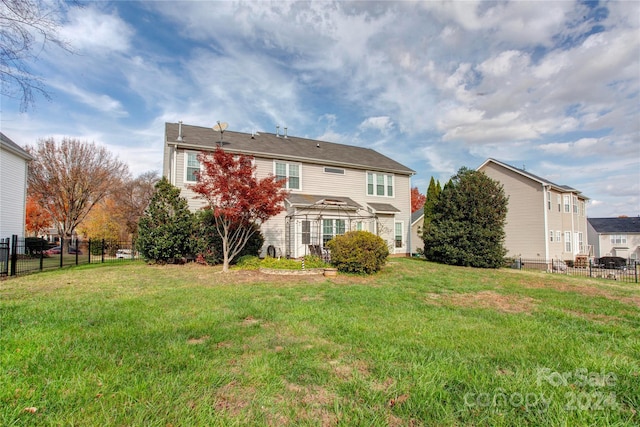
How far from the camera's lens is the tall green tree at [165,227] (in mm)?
12570

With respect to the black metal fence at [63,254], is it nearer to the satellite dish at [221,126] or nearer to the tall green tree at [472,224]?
the satellite dish at [221,126]

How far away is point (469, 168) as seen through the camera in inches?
651

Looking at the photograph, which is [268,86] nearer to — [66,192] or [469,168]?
[469,168]

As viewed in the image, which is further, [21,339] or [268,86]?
[268,86]

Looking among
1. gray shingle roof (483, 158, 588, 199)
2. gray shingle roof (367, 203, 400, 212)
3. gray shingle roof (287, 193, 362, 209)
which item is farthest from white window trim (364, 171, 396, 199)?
gray shingle roof (483, 158, 588, 199)

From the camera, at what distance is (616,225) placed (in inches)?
1390

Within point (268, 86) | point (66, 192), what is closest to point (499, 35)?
point (268, 86)

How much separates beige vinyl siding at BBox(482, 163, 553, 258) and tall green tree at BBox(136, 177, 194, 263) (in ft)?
69.3

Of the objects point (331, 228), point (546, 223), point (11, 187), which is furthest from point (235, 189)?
point (546, 223)

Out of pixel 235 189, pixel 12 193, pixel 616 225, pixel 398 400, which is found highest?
pixel 12 193

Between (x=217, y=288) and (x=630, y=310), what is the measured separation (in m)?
9.36

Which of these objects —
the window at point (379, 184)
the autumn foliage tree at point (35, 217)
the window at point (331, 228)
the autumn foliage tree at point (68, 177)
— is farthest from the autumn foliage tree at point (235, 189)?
the autumn foliage tree at point (35, 217)

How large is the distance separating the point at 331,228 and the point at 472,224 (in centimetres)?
751

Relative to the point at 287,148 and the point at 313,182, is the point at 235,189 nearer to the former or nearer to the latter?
the point at 313,182
